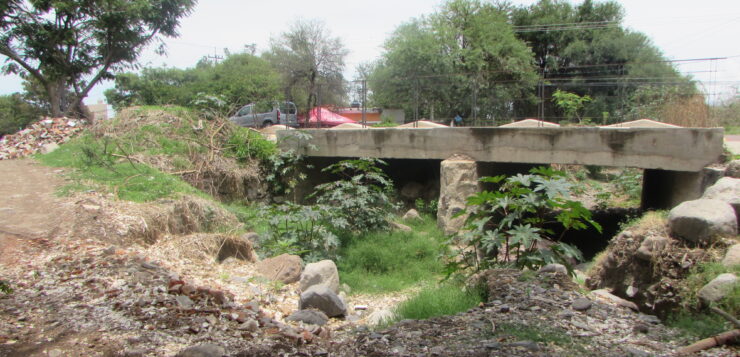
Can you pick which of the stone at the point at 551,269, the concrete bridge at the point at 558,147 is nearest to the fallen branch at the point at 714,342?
the stone at the point at 551,269

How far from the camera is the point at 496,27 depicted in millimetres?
25234

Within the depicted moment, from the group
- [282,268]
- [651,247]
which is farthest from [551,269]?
[282,268]

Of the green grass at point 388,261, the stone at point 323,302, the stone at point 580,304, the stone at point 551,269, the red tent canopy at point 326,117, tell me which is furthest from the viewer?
the red tent canopy at point 326,117

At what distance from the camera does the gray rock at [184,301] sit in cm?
478

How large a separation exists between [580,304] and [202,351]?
307 cm

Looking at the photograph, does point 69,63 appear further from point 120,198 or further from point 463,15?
point 463,15

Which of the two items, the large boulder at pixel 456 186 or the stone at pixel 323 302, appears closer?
the stone at pixel 323 302

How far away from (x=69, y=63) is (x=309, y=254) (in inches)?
622

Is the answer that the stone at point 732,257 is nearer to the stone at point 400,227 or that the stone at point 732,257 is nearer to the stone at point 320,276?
the stone at point 320,276

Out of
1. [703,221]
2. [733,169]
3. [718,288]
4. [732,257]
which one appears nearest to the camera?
[718,288]

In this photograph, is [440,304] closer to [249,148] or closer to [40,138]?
[249,148]

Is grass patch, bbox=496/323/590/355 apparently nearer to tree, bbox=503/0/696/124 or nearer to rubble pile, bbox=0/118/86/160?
rubble pile, bbox=0/118/86/160

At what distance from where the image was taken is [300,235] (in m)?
8.73

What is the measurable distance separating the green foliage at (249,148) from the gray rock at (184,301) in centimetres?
785
